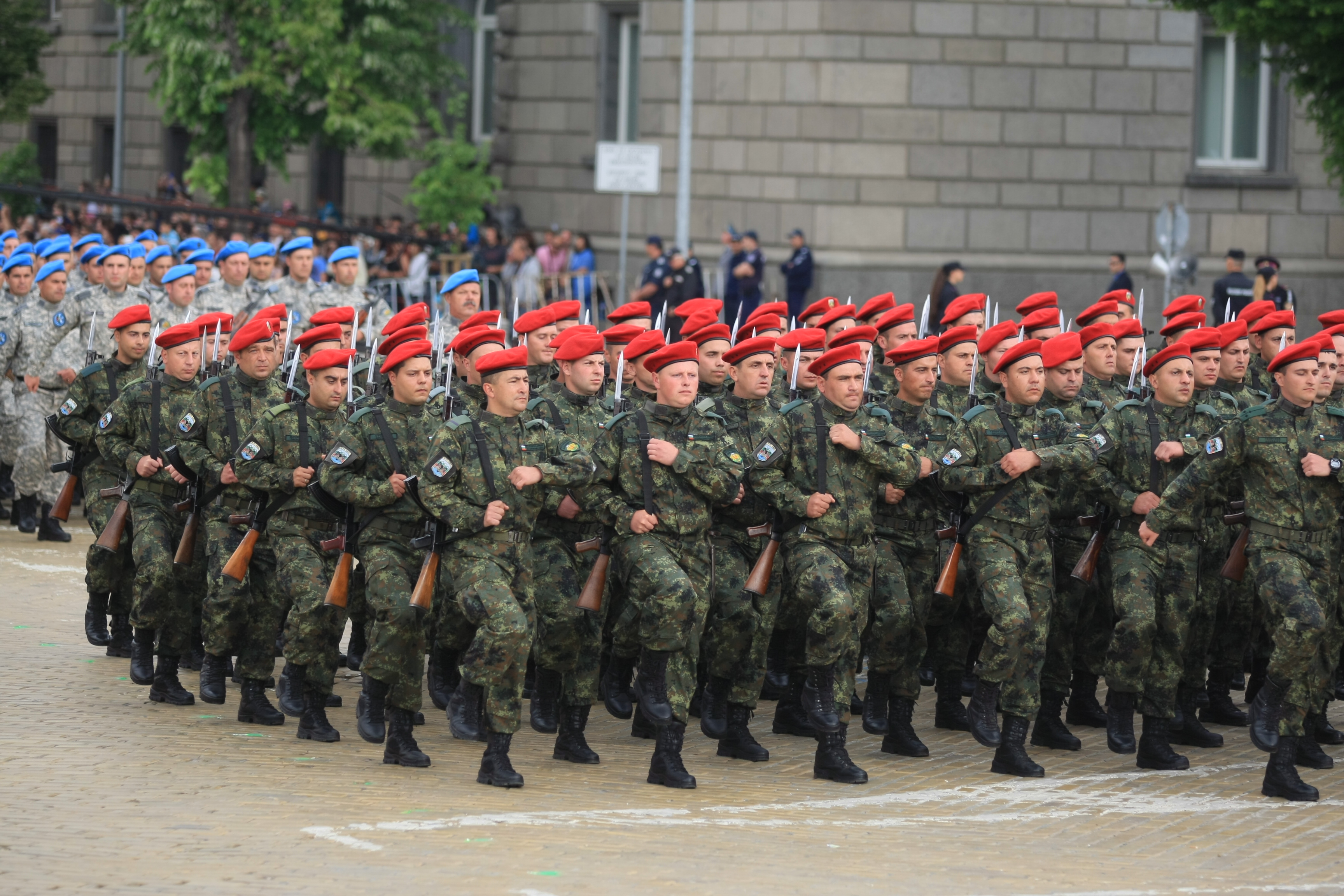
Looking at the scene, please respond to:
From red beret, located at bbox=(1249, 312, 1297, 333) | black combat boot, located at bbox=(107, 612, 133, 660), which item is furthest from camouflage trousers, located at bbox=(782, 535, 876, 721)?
black combat boot, located at bbox=(107, 612, 133, 660)

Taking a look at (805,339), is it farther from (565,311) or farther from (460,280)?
(460,280)

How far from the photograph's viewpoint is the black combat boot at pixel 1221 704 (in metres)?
11.1

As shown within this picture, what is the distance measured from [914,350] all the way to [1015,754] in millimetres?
2102

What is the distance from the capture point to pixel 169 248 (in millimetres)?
18094

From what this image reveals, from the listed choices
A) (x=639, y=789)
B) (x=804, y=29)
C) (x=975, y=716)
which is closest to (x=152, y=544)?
(x=639, y=789)

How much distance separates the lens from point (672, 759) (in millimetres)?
9133

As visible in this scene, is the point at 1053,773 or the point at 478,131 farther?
the point at 478,131

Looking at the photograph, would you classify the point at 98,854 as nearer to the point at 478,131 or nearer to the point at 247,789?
the point at 247,789

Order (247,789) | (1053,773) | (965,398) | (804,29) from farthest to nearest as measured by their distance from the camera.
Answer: (804,29)
(965,398)
(1053,773)
(247,789)

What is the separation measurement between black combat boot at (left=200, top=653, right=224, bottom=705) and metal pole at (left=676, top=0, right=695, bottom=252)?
14.2 meters

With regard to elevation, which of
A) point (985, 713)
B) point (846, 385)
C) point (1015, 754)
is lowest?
point (1015, 754)

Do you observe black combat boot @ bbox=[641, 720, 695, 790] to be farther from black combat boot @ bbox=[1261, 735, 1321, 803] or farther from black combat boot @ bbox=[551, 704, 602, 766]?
black combat boot @ bbox=[1261, 735, 1321, 803]

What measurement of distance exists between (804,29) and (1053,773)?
707 inches

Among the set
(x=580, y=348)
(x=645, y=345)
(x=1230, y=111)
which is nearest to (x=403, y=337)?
(x=580, y=348)
